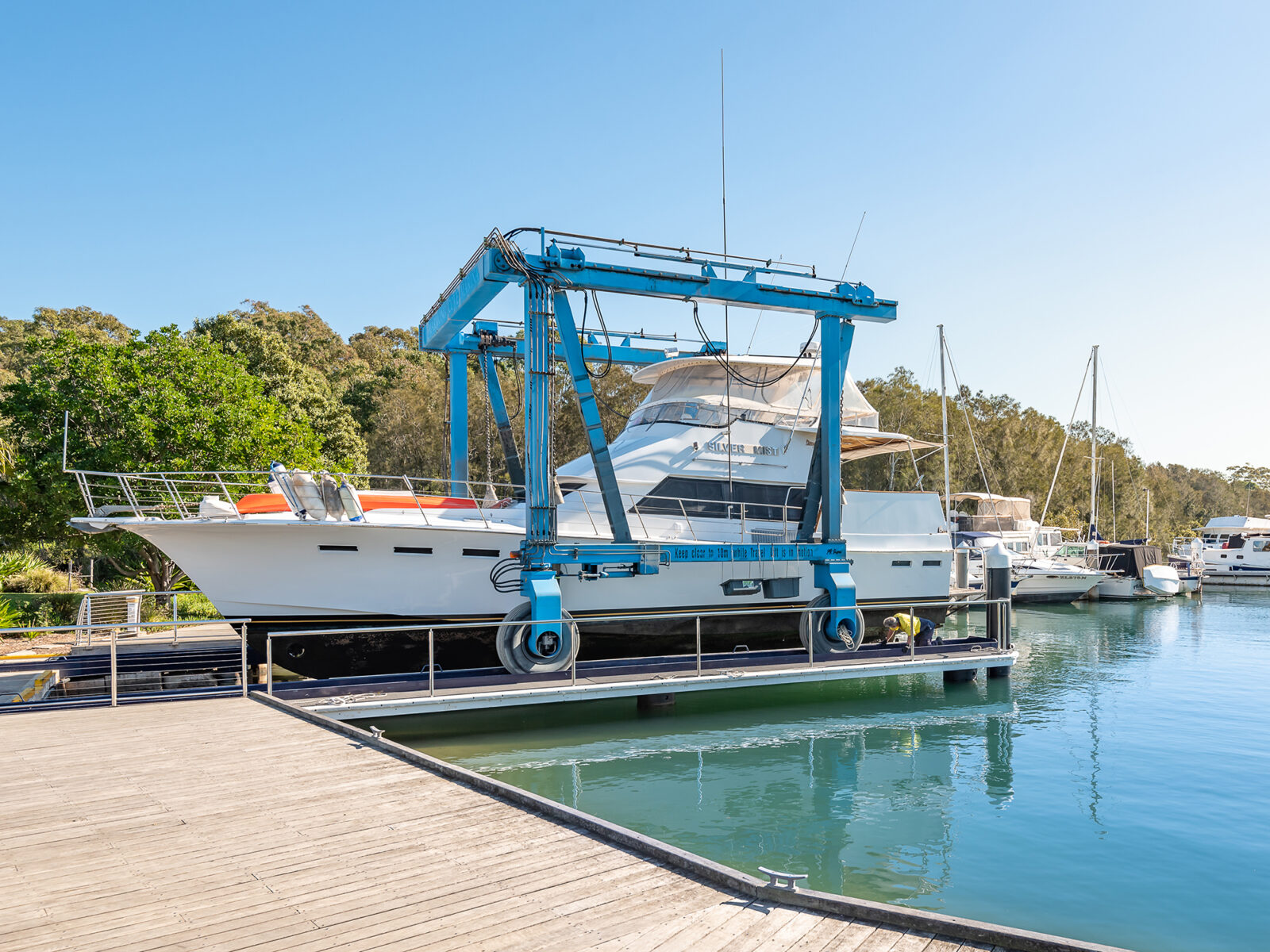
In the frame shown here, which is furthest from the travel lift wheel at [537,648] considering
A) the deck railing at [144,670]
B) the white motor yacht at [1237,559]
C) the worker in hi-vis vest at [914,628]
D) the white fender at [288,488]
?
the white motor yacht at [1237,559]

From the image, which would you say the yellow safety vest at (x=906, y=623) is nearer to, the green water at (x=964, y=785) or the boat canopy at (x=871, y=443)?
the green water at (x=964, y=785)

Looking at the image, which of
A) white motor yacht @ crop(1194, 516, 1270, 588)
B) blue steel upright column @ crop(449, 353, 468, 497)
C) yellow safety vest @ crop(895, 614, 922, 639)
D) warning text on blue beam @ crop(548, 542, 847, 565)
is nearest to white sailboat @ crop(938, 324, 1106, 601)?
white motor yacht @ crop(1194, 516, 1270, 588)

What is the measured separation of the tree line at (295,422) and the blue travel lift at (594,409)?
1.90 m

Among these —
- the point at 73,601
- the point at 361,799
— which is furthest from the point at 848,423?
the point at 73,601

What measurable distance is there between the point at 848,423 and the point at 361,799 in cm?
1487

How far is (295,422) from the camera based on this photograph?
2509 cm

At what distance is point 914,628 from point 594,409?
24.5 feet

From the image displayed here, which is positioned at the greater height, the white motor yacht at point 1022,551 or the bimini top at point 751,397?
the bimini top at point 751,397

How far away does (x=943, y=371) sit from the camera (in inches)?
1442

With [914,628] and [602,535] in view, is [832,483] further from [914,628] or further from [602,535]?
[602,535]

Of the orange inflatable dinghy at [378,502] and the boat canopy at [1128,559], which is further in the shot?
the boat canopy at [1128,559]

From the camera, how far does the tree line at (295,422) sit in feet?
62.4

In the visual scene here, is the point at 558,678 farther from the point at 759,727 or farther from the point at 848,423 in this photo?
the point at 848,423

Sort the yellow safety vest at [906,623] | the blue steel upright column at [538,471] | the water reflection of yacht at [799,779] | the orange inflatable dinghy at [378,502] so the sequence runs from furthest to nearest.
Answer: the yellow safety vest at [906,623]
the orange inflatable dinghy at [378,502]
the blue steel upright column at [538,471]
the water reflection of yacht at [799,779]
